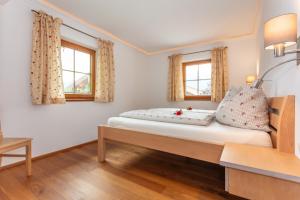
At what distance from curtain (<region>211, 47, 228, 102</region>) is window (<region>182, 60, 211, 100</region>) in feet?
0.87

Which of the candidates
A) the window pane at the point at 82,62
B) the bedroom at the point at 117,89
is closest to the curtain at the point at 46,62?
the bedroom at the point at 117,89

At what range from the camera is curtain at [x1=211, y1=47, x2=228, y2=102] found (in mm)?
3250

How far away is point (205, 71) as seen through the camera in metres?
3.69

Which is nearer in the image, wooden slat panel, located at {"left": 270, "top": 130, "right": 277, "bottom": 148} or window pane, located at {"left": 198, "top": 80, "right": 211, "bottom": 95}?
wooden slat panel, located at {"left": 270, "top": 130, "right": 277, "bottom": 148}

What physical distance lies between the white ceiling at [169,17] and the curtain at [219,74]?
1.20ft

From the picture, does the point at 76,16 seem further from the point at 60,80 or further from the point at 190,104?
the point at 190,104

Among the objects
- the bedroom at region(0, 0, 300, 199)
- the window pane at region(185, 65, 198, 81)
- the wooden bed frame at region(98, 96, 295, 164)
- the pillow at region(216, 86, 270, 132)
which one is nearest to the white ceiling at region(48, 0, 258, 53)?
the bedroom at region(0, 0, 300, 199)

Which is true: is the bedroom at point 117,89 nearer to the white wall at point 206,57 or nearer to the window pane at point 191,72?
the white wall at point 206,57

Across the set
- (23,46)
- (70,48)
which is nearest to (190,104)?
(70,48)

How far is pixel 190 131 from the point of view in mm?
1391

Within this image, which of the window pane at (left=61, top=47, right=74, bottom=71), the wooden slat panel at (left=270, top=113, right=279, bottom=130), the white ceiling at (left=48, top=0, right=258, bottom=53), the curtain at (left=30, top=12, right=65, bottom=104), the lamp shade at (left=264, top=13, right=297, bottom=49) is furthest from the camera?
the window pane at (left=61, top=47, right=74, bottom=71)

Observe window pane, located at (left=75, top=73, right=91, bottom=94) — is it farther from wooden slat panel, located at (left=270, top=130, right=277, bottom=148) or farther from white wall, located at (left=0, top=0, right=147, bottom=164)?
wooden slat panel, located at (left=270, top=130, right=277, bottom=148)

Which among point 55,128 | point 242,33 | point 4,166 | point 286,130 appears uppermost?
point 242,33

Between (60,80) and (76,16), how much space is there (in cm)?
118
